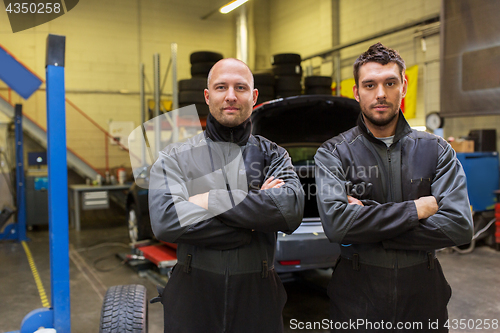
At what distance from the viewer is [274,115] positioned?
114 inches

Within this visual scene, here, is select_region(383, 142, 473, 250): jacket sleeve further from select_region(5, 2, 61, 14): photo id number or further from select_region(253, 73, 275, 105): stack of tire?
select_region(253, 73, 275, 105): stack of tire

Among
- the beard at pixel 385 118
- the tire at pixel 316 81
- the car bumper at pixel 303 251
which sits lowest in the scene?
the car bumper at pixel 303 251

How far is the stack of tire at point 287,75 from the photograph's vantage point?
708 centimetres

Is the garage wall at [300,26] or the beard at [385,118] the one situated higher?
the garage wall at [300,26]

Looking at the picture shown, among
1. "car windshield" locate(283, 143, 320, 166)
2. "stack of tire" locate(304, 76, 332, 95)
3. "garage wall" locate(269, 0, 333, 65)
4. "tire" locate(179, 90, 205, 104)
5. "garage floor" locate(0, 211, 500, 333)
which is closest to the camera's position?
"garage floor" locate(0, 211, 500, 333)

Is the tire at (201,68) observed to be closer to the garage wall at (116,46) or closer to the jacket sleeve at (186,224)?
the garage wall at (116,46)

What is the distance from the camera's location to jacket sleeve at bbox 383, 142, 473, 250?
59.2 inches

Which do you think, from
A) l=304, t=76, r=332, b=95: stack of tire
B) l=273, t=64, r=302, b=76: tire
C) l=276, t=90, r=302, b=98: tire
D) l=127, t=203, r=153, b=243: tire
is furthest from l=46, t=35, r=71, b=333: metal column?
l=304, t=76, r=332, b=95: stack of tire

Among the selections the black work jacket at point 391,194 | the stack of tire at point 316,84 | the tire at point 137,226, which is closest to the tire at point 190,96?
the tire at point 137,226

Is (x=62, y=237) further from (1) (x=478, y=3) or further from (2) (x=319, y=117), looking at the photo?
(1) (x=478, y=3)

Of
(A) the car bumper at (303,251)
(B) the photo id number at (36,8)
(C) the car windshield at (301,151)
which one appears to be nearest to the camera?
(B) the photo id number at (36,8)

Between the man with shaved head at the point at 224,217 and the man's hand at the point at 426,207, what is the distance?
18.4 inches

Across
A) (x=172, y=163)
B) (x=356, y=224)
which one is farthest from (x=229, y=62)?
(x=356, y=224)

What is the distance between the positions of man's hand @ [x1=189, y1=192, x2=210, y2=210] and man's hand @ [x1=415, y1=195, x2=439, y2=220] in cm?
85
